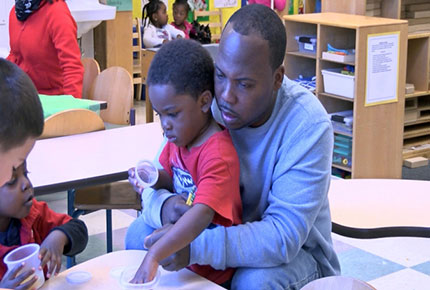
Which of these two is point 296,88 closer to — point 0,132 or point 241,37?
point 241,37

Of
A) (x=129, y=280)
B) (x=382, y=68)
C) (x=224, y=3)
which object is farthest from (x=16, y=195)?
(x=224, y=3)

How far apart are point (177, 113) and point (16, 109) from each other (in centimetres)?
69

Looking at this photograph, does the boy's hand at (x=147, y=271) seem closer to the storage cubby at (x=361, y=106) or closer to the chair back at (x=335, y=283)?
the chair back at (x=335, y=283)

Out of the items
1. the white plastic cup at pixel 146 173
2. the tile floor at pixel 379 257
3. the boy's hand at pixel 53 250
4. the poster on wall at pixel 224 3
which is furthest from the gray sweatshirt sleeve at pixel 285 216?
the poster on wall at pixel 224 3

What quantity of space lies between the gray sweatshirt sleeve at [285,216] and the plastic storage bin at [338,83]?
2.84 m

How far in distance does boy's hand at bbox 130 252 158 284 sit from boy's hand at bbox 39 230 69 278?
25cm

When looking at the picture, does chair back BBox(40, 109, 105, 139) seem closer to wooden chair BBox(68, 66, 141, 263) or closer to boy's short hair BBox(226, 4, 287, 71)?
wooden chair BBox(68, 66, 141, 263)

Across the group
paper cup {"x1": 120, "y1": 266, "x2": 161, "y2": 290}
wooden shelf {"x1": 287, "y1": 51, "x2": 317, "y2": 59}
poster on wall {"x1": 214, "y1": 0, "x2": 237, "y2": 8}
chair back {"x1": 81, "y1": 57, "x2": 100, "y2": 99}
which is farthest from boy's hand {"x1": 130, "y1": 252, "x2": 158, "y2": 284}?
poster on wall {"x1": 214, "y1": 0, "x2": 237, "y2": 8}

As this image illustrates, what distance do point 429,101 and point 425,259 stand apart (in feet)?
7.12

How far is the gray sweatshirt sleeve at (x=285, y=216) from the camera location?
1688 mm

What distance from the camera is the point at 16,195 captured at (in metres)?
1.79

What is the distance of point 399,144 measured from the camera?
4.74 meters

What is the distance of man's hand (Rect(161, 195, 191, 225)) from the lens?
1733 mm

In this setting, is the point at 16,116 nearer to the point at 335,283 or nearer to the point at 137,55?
the point at 335,283
